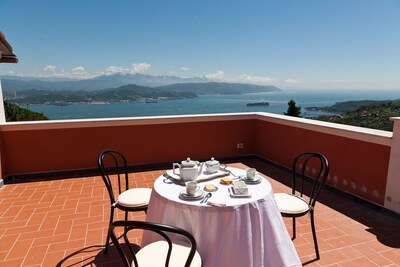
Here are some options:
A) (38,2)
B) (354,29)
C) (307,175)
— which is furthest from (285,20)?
(38,2)

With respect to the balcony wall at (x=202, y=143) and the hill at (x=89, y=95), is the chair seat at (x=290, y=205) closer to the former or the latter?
the balcony wall at (x=202, y=143)

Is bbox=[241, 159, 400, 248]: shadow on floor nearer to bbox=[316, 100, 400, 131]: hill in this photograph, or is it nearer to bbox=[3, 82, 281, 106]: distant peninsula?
bbox=[316, 100, 400, 131]: hill

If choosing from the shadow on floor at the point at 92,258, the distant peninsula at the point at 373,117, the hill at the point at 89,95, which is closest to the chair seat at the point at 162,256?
the shadow on floor at the point at 92,258

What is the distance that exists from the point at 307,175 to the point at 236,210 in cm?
330

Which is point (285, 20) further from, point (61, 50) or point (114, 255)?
point (61, 50)

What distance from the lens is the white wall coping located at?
11.1 ft

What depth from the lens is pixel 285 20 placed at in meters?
16.4

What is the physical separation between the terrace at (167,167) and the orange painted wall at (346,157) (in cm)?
1

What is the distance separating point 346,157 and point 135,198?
3051 mm

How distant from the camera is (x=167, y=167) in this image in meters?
5.13

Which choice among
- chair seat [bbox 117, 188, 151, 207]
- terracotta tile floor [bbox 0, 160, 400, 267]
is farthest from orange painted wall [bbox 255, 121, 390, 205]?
chair seat [bbox 117, 188, 151, 207]

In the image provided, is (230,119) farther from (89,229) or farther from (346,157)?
(89,229)

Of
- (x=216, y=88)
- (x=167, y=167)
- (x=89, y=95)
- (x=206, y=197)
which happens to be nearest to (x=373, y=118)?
(x=167, y=167)

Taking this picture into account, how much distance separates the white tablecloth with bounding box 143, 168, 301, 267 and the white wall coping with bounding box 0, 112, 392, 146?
237cm
